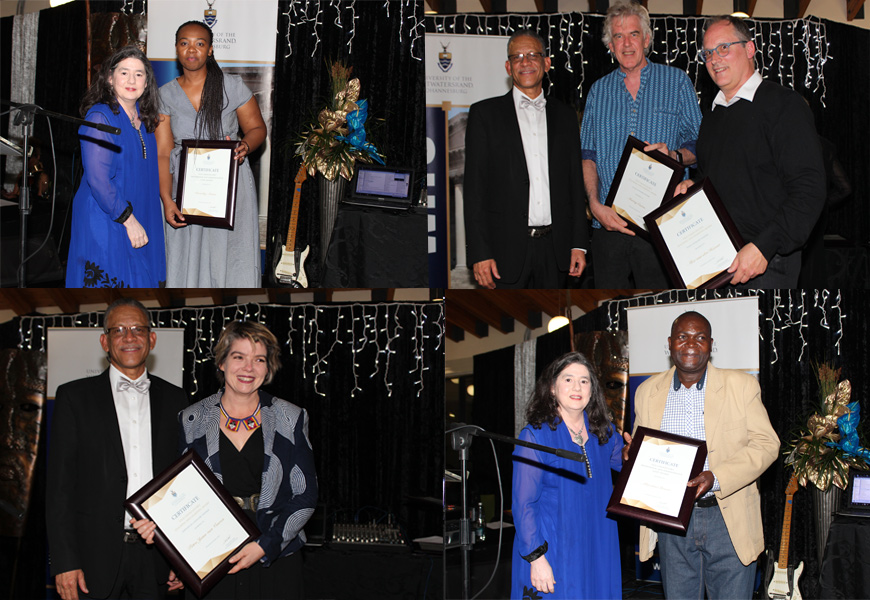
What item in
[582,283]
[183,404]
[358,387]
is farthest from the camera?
[358,387]

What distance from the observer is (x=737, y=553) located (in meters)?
3.61

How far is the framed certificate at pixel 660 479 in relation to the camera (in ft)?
11.6

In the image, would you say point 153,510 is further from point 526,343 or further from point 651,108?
point 651,108

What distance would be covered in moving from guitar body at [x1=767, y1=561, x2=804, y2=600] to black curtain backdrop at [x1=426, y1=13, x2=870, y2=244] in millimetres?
2346

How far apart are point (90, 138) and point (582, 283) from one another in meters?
2.98

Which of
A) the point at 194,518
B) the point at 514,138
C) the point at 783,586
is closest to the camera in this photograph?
the point at 194,518

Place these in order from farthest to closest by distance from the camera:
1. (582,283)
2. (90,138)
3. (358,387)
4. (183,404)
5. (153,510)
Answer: (358,387) < (582,283) < (90,138) < (183,404) < (153,510)

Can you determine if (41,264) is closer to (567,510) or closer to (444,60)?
(444,60)

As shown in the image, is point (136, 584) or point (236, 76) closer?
point (136, 584)

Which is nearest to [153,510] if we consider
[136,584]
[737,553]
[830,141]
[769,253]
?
[136,584]

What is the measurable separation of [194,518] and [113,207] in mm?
1941

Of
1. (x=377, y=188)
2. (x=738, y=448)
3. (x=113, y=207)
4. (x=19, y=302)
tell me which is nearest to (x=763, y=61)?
(x=377, y=188)

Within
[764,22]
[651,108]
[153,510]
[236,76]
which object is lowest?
[153,510]

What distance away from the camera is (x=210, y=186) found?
4707 mm
